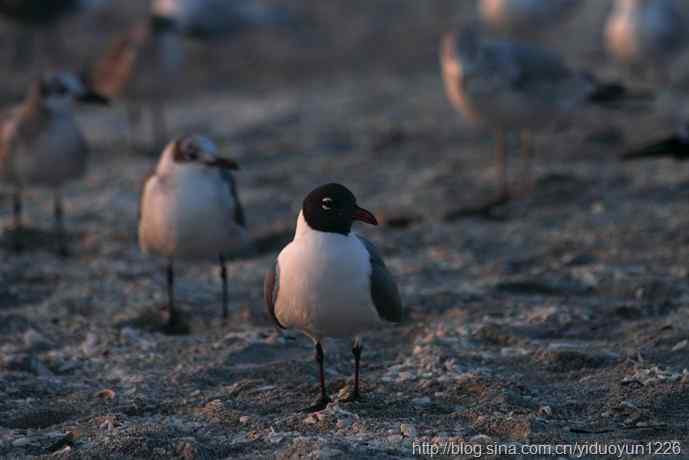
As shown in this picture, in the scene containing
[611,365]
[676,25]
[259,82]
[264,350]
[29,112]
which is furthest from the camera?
[259,82]

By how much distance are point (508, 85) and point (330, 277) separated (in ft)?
14.3

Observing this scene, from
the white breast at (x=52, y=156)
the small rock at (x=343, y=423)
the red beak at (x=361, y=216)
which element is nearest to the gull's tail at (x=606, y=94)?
the white breast at (x=52, y=156)

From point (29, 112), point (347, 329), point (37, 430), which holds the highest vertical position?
point (29, 112)

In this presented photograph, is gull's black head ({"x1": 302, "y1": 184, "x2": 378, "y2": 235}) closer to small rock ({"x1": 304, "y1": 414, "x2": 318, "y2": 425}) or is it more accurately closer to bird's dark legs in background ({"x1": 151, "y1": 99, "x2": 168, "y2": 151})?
small rock ({"x1": 304, "y1": 414, "x2": 318, "y2": 425})

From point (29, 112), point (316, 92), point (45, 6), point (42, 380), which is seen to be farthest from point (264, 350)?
point (45, 6)

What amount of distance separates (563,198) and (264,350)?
3.40m

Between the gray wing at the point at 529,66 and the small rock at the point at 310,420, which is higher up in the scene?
the gray wing at the point at 529,66

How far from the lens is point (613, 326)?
651 centimetres

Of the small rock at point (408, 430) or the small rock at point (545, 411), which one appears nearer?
the small rock at point (408, 430)

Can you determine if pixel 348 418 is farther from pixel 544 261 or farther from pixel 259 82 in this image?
pixel 259 82

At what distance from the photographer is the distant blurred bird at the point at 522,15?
549 inches

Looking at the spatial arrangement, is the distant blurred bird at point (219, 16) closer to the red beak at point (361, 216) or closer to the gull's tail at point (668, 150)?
the gull's tail at point (668, 150)

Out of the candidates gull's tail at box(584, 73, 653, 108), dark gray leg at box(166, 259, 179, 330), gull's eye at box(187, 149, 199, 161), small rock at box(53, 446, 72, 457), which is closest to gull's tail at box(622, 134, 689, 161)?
gull's tail at box(584, 73, 653, 108)

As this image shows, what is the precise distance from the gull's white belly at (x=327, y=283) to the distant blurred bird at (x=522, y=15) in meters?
9.10
